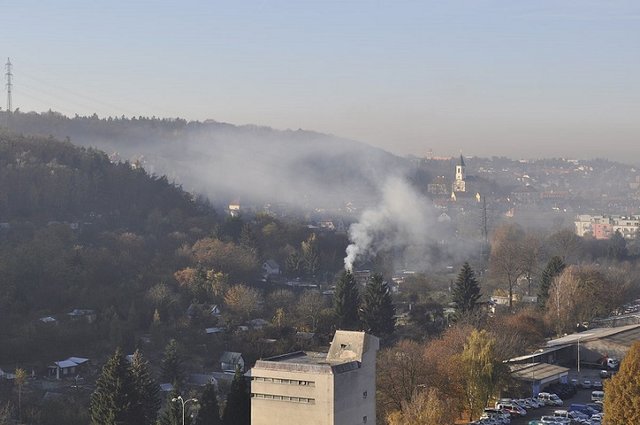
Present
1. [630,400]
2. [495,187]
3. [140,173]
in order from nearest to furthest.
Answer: [630,400], [140,173], [495,187]

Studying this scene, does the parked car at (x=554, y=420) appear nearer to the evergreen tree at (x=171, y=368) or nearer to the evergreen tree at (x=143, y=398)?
the evergreen tree at (x=143, y=398)

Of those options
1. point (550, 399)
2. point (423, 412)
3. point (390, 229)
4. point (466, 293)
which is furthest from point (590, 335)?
point (390, 229)

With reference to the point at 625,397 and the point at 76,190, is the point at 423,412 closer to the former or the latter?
the point at 625,397

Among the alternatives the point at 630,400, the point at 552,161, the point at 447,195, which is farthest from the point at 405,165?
the point at 630,400

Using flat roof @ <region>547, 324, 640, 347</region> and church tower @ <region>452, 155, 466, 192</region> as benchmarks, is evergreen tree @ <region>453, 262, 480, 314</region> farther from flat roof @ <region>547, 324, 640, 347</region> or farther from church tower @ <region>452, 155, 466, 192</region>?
church tower @ <region>452, 155, 466, 192</region>

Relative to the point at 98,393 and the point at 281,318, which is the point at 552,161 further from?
the point at 98,393

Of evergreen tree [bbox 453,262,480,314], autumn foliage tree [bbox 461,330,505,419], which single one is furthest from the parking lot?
evergreen tree [bbox 453,262,480,314]
